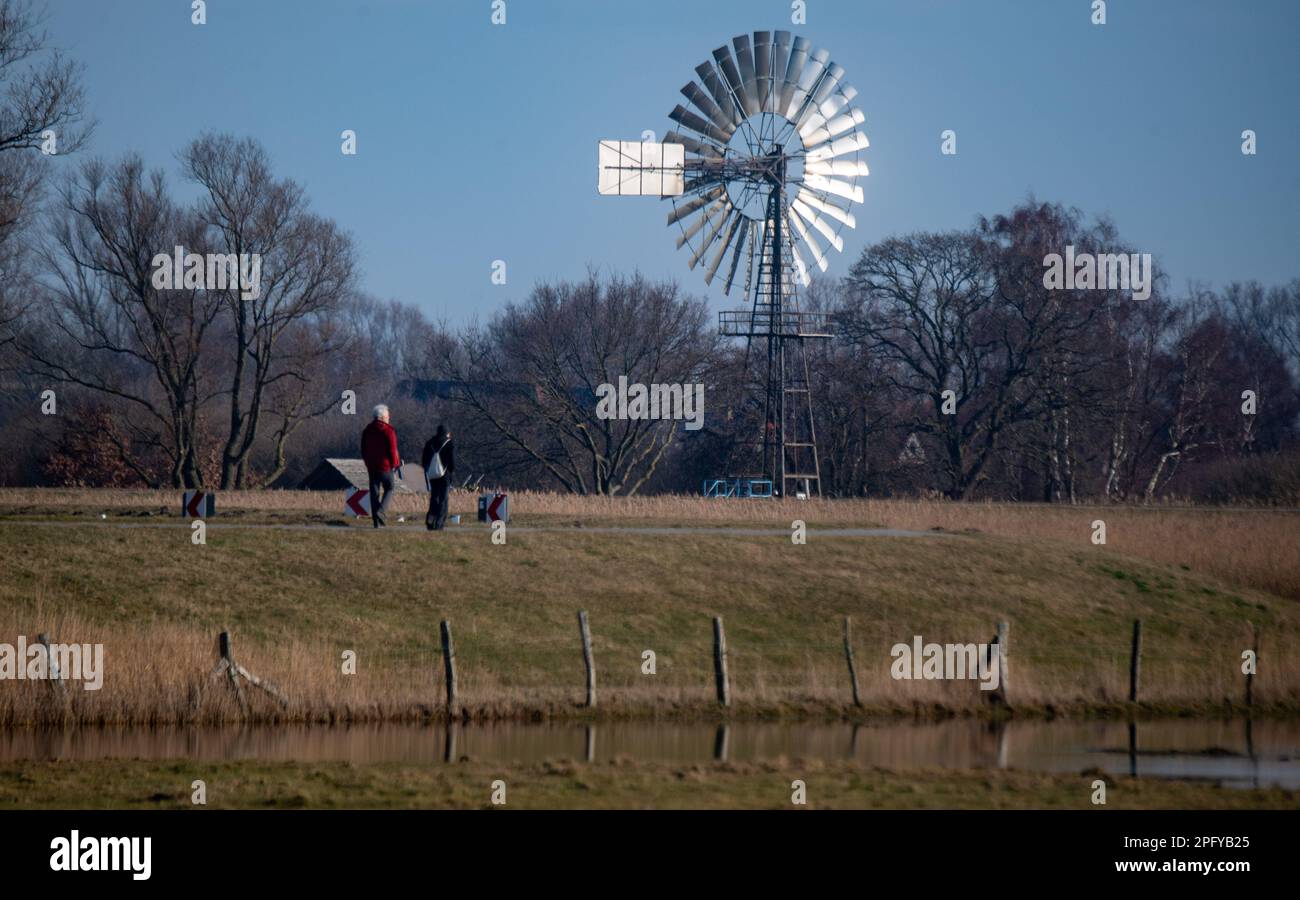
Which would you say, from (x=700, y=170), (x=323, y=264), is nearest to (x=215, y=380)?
(x=323, y=264)

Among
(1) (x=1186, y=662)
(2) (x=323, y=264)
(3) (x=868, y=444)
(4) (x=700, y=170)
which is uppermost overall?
(4) (x=700, y=170)

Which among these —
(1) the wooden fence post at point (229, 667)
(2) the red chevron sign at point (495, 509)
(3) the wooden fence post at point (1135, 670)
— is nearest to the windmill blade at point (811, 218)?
(2) the red chevron sign at point (495, 509)

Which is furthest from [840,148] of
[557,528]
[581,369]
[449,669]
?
[449,669]

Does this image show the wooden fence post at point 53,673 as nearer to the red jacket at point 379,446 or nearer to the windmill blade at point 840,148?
the red jacket at point 379,446

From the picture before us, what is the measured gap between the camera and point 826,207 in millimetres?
53562

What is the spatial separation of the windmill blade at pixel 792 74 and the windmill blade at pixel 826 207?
3097 mm

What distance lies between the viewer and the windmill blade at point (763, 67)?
5109cm

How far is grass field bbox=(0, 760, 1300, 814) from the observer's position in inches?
555

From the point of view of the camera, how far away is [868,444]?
63.2m

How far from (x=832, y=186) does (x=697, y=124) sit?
579 cm

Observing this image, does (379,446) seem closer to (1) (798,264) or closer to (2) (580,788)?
(2) (580,788)

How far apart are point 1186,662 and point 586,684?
13.0m

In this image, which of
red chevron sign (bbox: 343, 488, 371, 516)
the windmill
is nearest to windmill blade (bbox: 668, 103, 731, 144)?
the windmill
